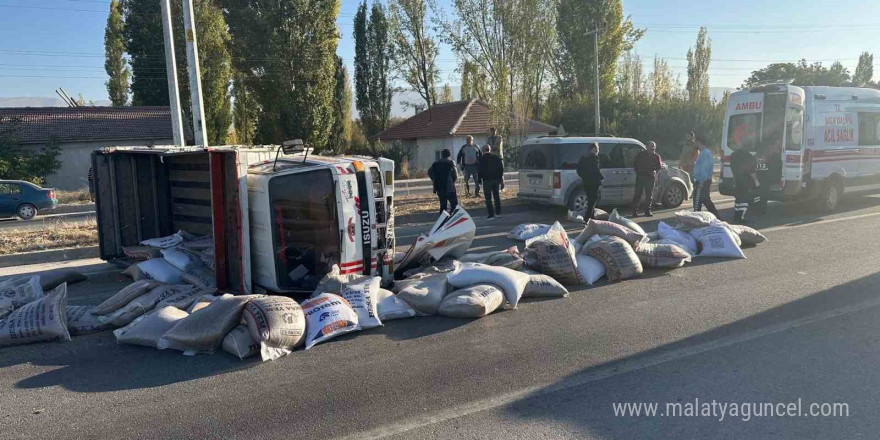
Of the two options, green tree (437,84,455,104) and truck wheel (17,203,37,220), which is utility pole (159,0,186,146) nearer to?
truck wheel (17,203,37,220)

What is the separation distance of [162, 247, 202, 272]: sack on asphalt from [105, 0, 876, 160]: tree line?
18748mm

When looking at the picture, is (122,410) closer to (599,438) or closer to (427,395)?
(427,395)

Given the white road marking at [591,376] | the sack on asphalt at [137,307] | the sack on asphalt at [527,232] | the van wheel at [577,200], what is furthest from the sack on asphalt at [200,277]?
the van wheel at [577,200]

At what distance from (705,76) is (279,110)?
33.5 metres

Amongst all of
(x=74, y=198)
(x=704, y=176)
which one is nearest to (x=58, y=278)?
(x=704, y=176)

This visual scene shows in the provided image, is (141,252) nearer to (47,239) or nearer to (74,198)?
(47,239)

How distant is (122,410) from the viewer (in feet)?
14.6

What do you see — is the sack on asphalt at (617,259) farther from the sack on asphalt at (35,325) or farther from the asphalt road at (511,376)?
the sack on asphalt at (35,325)

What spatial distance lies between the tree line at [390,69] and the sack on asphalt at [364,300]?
19.7m

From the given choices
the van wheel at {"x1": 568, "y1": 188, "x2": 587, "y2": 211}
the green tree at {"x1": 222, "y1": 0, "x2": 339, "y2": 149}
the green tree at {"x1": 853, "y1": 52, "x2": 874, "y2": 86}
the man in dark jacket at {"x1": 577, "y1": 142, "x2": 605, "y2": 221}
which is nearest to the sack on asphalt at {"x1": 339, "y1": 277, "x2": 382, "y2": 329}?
the man in dark jacket at {"x1": 577, "y1": 142, "x2": 605, "y2": 221}

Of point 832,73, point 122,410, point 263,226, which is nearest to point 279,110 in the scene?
point 263,226

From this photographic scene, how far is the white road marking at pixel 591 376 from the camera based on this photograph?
4.14m

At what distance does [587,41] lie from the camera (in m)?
39.4

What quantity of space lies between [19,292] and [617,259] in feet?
22.1
